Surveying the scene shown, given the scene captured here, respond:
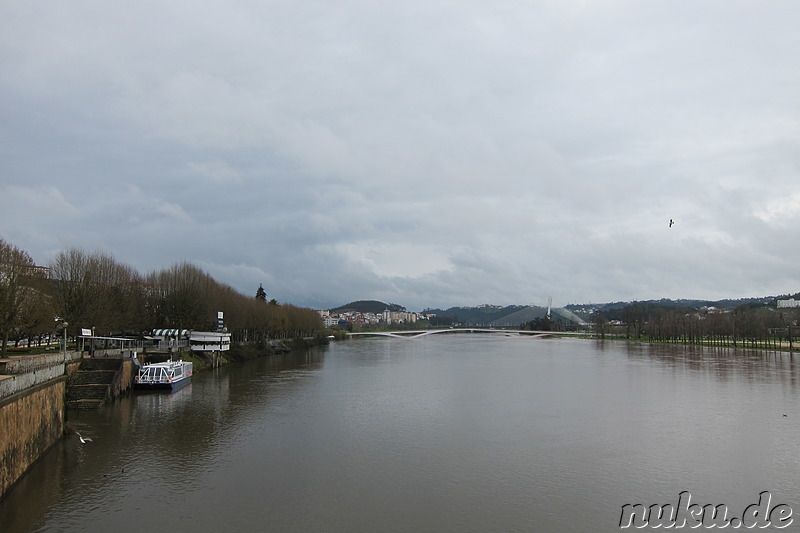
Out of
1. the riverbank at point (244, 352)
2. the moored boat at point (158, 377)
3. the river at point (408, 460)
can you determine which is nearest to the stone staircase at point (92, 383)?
the river at point (408, 460)

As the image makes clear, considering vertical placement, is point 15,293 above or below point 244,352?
above

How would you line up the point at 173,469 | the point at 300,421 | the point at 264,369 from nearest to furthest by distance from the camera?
the point at 173,469 → the point at 300,421 → the point at 264,369

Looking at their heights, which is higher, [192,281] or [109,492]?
[192,281]

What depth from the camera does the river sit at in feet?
45.4

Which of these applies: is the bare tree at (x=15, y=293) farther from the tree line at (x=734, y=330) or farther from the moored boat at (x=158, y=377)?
the tree line at (x=734, y=330)

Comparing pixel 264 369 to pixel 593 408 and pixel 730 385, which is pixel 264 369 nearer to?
pixel 593 408

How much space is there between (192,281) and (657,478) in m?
49.8

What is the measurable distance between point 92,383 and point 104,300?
39.1ft

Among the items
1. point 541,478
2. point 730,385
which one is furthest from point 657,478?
point 730,385

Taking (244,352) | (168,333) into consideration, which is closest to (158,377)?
(168,333)

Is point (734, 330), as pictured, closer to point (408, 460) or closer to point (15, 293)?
point (408, 460)

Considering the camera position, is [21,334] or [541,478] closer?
[541,478]

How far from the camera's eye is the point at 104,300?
39.8 metres

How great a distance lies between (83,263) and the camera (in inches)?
1597
